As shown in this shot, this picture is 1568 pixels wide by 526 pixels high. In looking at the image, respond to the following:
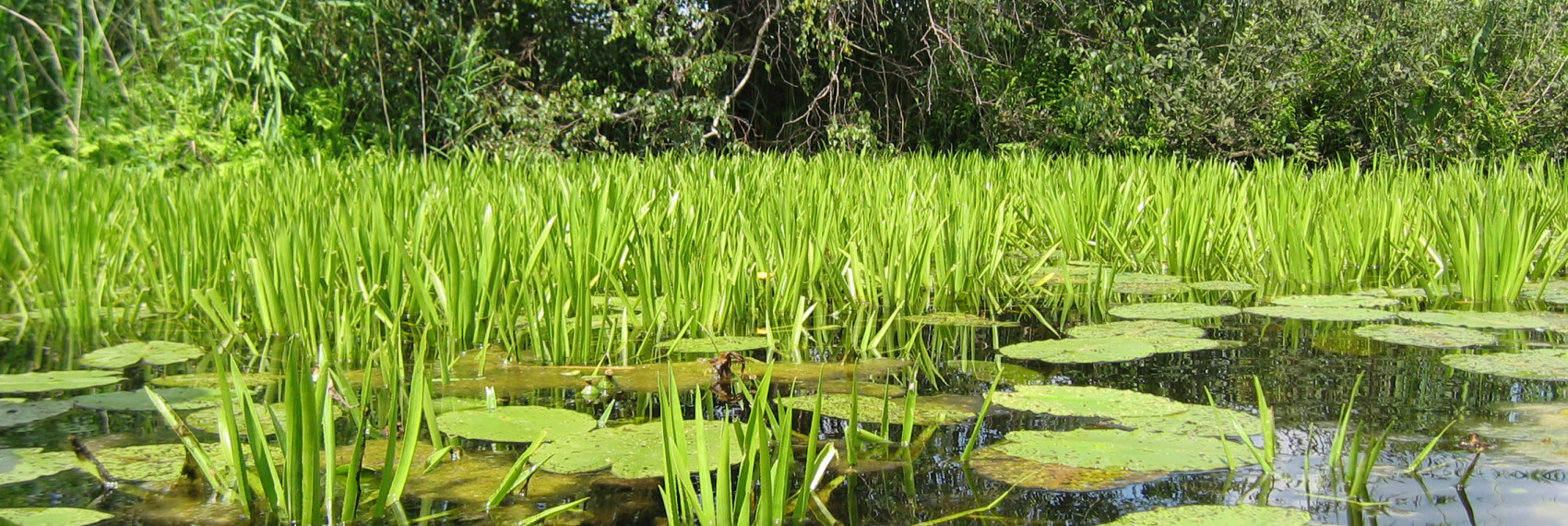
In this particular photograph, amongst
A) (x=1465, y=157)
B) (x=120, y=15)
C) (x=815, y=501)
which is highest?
(x=120, y=15)

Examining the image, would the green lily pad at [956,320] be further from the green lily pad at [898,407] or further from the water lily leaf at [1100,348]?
the green lily pad at [898,407]

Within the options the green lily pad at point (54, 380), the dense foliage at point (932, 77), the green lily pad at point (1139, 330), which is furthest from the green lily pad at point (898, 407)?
the dense foliage at point (932, 77)

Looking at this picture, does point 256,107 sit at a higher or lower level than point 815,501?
higher

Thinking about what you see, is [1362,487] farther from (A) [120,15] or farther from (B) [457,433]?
(A) [120,15]

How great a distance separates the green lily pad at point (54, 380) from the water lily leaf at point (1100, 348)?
4.68ft

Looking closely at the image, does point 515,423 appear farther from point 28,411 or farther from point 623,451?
point 28,411

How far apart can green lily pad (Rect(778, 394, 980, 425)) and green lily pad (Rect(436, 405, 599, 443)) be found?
285mm

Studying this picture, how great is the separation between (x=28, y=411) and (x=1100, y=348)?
5.36 ft

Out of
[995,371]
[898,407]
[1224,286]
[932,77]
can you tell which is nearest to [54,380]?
[898,407]

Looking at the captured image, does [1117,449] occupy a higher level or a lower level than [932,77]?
lower

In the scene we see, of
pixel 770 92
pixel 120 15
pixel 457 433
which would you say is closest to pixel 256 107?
pixel 120 15

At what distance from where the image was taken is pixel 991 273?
267 cm

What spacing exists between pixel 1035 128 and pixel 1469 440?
268 inches

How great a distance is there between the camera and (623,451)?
1352 millimetres
